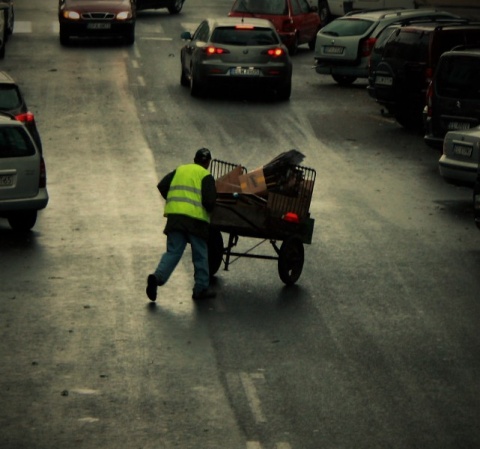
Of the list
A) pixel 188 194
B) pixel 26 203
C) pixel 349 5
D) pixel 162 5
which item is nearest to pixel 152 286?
pixel 188 194

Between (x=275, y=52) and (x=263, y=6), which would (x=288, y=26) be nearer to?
(x=263, y=6)

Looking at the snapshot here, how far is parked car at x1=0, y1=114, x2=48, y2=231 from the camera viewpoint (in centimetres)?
1727

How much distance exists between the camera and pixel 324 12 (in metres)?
43.9

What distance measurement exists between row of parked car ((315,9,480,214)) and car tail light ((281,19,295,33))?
3.37 meters

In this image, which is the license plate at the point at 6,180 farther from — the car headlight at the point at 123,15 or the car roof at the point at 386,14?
the car headlight at the point at 123,15

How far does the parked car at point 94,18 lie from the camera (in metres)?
36.2

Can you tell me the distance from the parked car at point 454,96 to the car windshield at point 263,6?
13.8 metres

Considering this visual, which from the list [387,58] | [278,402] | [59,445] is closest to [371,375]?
[278,402]

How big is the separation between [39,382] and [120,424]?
131cm

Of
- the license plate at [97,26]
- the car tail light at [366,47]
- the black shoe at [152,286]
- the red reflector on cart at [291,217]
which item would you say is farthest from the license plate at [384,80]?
the black shoe at [152,286]

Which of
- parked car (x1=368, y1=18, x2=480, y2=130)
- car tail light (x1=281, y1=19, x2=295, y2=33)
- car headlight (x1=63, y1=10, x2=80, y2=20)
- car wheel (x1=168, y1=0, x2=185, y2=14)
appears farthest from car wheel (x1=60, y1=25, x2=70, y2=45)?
parked car (x1=368, y1=18, x2=480, y2=130)

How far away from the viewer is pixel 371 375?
11.7 metres

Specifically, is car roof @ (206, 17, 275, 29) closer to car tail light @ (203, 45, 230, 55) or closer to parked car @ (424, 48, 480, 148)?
car tail light @ (203, 45, 230, 55)

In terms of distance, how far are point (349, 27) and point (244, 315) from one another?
764 inches
